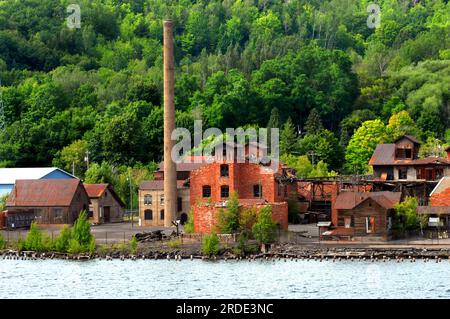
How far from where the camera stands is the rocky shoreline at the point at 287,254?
74.4m

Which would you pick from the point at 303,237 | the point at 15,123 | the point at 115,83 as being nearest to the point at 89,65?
the point at 115,83

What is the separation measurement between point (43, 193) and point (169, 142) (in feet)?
33.7

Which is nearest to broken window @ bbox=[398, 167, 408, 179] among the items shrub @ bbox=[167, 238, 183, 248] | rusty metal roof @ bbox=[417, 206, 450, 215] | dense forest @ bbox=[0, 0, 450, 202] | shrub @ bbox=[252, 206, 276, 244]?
rusty metal roof @ bbox=[417, 206, 450, 215]

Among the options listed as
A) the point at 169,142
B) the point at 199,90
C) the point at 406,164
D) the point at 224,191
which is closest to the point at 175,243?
the point at 224,191

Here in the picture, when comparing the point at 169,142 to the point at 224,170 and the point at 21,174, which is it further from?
the point at 21,174

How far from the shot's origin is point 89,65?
6781 inches

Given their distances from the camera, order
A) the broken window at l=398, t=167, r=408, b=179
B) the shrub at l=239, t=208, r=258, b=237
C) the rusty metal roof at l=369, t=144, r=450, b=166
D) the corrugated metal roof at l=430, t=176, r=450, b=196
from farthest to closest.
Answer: the broken window at l=398, t=167, r=408, b=179 → the rusty metal roof at l=369, t=144, r=450, b=166 → the corrugated metal roof at l=430, t=176, r=450, b=196 → the shrub at l=239, t=208, r=258, b=237

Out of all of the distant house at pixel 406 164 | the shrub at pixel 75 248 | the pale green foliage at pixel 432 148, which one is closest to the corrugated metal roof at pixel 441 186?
the distant house at pixel 406 164

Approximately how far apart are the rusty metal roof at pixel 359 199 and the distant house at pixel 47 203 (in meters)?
22.5

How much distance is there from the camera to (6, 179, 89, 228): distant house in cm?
9756

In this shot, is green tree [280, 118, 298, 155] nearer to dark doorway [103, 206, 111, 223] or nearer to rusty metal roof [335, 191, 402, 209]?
dark doorway [103, 206, 111, 223]

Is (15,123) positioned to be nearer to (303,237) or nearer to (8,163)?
(8,163)

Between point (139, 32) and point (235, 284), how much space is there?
13348 centimetres

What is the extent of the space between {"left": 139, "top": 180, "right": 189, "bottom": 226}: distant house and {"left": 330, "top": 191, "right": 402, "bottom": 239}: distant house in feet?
56.3
